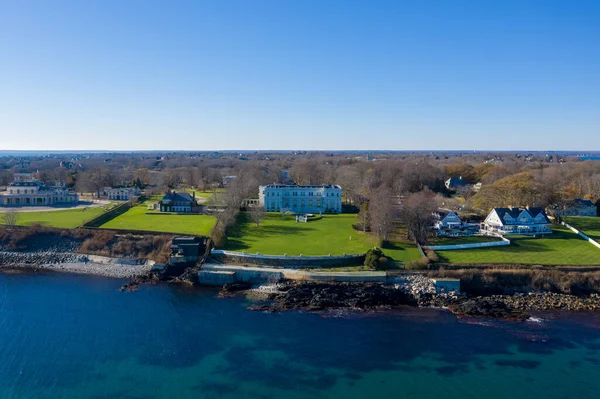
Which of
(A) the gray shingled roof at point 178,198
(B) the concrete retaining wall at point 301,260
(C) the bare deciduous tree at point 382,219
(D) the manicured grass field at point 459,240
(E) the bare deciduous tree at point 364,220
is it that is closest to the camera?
(B) the concrete retaining wall at point 301,260

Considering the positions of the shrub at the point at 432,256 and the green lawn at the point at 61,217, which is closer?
the shrub at the point at 432,256

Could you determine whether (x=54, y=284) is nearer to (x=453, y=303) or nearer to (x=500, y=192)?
(x=453, y=303)

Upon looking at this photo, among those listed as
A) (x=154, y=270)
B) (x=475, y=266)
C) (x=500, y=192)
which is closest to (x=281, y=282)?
(x=154, y=270)

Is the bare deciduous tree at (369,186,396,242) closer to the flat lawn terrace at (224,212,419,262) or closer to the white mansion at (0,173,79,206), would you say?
the flat lawn terrace at (224,212,419,262)

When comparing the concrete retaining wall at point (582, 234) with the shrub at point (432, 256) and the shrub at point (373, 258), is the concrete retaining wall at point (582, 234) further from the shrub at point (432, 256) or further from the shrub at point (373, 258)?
the shrub at point (373, 258)

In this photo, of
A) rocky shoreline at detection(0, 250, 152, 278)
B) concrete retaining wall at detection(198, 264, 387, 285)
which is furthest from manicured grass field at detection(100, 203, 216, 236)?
concrete retaining wall at detection(198, 264, 387, 285)

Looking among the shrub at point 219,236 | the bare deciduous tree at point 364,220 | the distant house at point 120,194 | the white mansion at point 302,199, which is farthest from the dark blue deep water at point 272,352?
the distant house at point 120,194

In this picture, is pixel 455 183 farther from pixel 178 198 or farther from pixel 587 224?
pixel 178 198
